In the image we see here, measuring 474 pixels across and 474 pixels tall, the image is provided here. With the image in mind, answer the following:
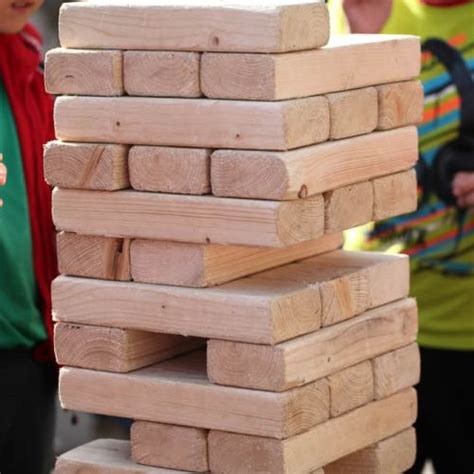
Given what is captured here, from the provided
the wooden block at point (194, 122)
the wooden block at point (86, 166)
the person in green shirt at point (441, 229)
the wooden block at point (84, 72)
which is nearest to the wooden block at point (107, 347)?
the wooden block at point (86, 166)

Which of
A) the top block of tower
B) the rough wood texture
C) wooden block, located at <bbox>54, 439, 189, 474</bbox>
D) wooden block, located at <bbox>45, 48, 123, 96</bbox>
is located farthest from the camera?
wooden block, located at <bbox>54, 439, 189, 474</bbox>

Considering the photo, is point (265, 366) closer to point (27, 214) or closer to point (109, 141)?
point (109, 141)

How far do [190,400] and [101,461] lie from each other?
33 cm

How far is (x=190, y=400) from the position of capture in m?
3.63

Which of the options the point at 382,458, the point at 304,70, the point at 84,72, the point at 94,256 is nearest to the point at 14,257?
the point at 94,256

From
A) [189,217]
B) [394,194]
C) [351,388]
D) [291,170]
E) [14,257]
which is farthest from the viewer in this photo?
[14,257]

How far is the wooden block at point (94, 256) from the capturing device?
3686 mm

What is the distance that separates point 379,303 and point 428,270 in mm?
1040

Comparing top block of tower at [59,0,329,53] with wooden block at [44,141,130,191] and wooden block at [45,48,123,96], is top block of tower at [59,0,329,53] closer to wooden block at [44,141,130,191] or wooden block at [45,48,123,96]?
wooden block at [45,48,123,96]

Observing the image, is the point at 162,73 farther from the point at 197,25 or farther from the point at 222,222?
the point at 222,222

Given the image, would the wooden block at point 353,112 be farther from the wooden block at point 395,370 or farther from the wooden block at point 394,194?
the wooden block at point 395,370

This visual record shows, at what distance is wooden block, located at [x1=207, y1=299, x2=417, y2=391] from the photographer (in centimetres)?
351

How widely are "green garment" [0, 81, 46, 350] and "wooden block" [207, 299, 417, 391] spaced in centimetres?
111

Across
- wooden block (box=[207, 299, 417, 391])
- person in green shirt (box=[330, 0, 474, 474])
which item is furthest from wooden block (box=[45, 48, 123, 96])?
person in green shirt (box=[330, 0, 474, 474])
